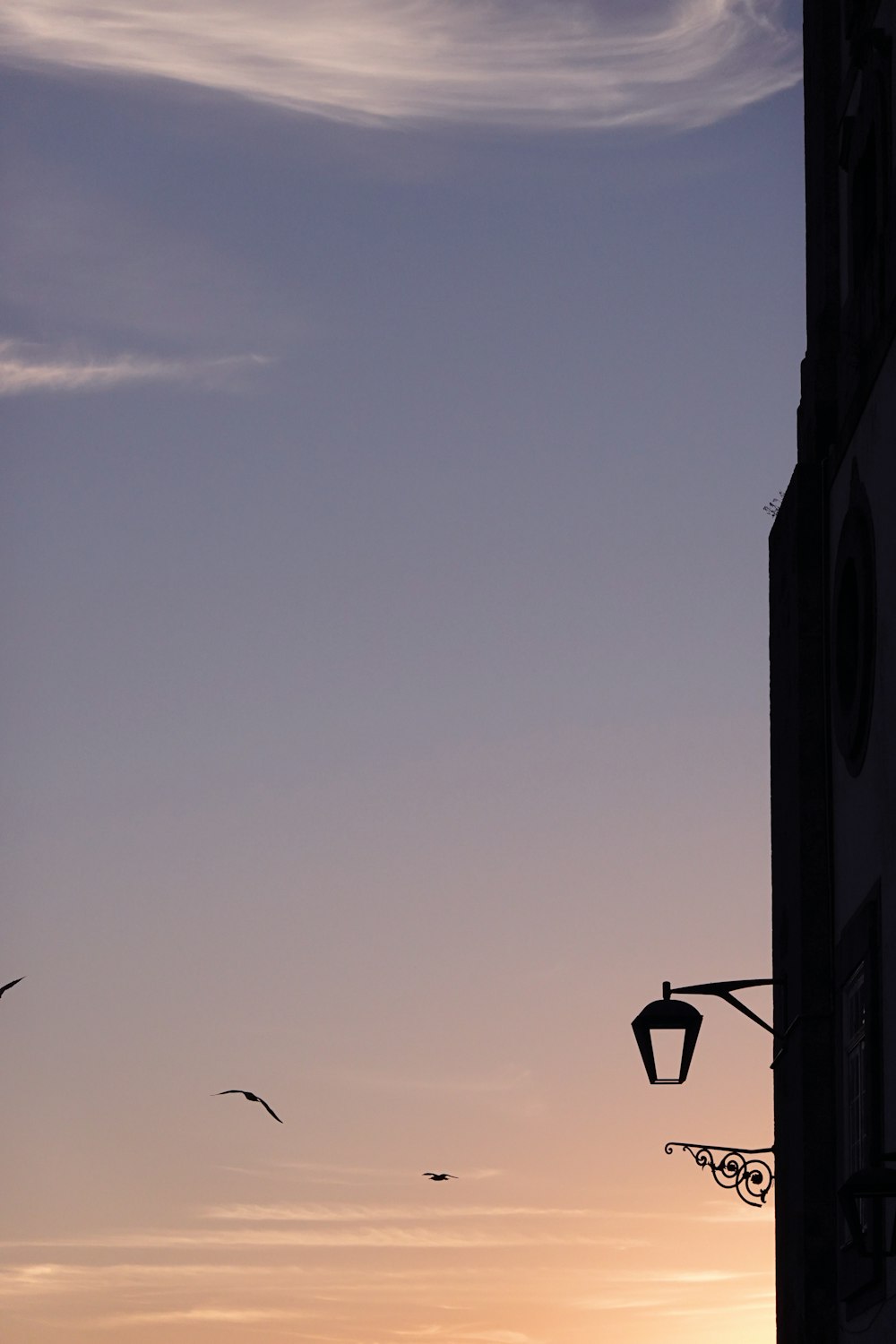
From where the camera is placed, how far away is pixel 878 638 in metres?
20.8

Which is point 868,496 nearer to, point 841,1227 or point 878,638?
point 878,638

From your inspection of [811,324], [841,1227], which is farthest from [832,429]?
[841,1227]

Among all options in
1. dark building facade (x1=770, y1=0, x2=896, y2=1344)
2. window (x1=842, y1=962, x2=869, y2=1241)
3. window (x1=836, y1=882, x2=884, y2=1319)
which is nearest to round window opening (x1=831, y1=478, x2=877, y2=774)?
dark building facade (x1=770, y1=0, x2=896, y2=1344)

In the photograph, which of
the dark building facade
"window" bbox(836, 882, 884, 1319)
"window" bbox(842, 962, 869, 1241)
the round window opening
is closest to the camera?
"window" bbox(836, 882, 884, 1319)

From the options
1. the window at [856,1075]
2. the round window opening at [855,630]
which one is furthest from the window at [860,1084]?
the round window opening at [855,630]

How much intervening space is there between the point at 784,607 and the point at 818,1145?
677 cm

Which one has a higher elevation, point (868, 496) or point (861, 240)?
point (861, 240)

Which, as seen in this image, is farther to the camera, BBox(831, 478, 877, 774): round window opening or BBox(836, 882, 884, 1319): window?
BBox(831, 478, 877, 774): round window opening

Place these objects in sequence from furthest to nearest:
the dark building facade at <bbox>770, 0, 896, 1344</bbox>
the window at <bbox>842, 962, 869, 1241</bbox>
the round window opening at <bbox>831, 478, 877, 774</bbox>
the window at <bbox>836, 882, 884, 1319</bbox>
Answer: the round window opening at <bbox>831, 478, 877, 774</bbox>, the window at <bbox>842, 962, 869, 1241</bbox>, the dark building facade at <bbox>770, 0, 896, 1344</bbox>, the window at <bbox>836, 882, 884, 1319</bbox>

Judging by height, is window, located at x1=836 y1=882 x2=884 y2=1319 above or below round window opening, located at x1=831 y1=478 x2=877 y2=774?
below

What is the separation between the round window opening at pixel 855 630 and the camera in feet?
69.6

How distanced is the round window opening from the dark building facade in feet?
0.12

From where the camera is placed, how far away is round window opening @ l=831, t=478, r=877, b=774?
21.2 m

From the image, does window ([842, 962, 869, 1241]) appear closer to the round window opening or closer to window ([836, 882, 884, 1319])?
window ([836, 882, 884, 1319])
